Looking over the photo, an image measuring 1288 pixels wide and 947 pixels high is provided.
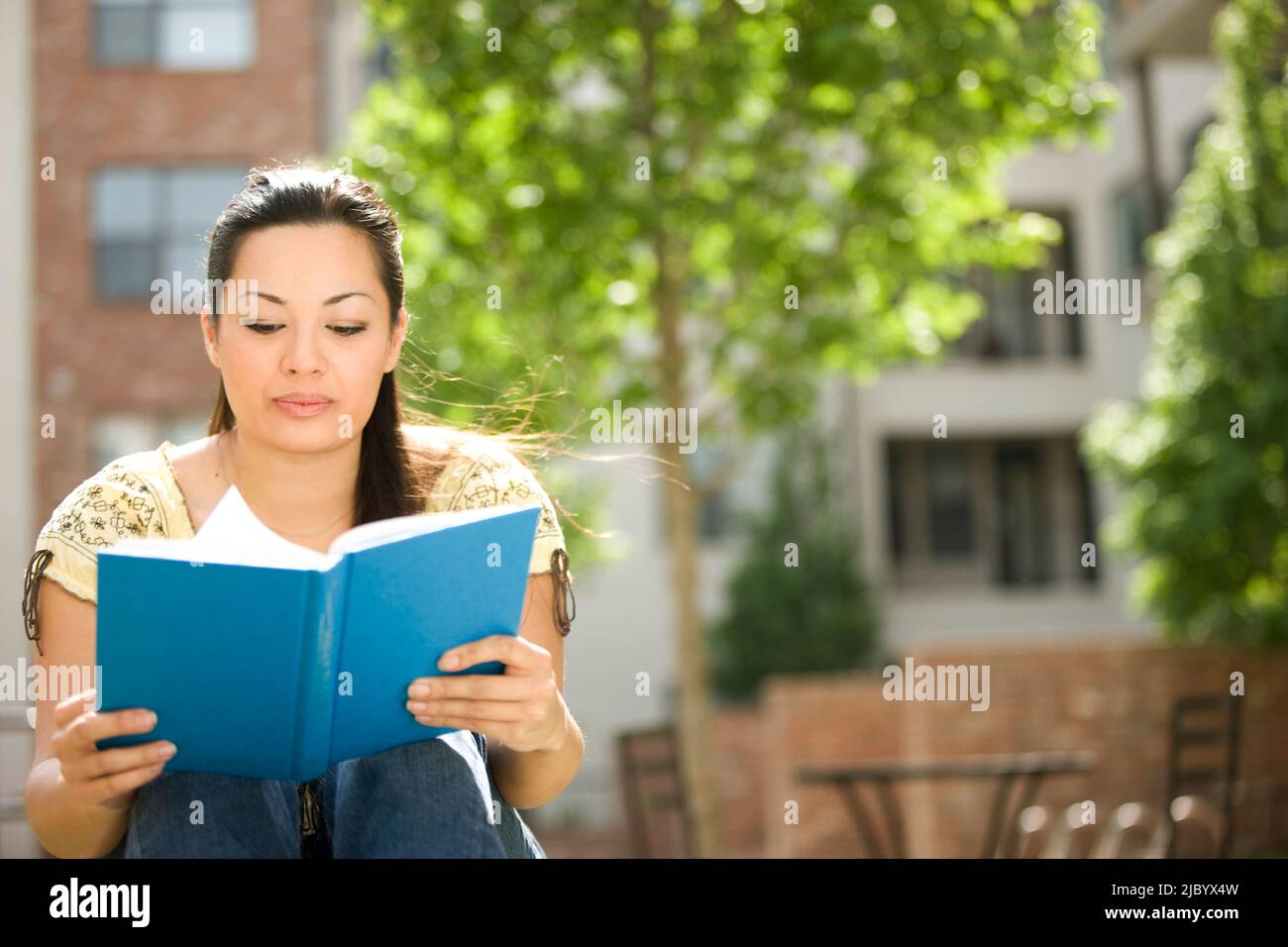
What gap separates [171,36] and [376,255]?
56.2 ft

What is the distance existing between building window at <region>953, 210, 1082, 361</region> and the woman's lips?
62.0ft

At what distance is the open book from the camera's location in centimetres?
191

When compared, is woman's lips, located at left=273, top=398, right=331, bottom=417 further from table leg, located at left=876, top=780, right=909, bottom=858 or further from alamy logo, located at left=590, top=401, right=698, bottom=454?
table leg, located at left=876, top=780, right=909, bottom=858

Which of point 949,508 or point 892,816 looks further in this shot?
point 949,508

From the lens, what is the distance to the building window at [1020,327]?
2075cm

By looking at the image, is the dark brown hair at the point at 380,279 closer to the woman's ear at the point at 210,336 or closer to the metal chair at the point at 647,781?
the woman's ear at the point at 210,336

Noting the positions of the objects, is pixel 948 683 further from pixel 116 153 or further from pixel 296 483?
pixel 116 153

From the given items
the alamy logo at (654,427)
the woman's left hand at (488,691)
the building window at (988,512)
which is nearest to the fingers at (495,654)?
the woman's left hand at (488,691)

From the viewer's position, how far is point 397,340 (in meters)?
2.66

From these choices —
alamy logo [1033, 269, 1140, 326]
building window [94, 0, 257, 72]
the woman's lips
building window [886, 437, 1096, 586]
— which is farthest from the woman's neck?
building window [886, 437, 1096, 586]

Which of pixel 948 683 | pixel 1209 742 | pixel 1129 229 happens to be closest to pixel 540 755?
pixel 1209 742

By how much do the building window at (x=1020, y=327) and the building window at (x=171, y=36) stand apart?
34.3ft

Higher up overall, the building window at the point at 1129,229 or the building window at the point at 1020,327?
the building window at the point at 1129,229
